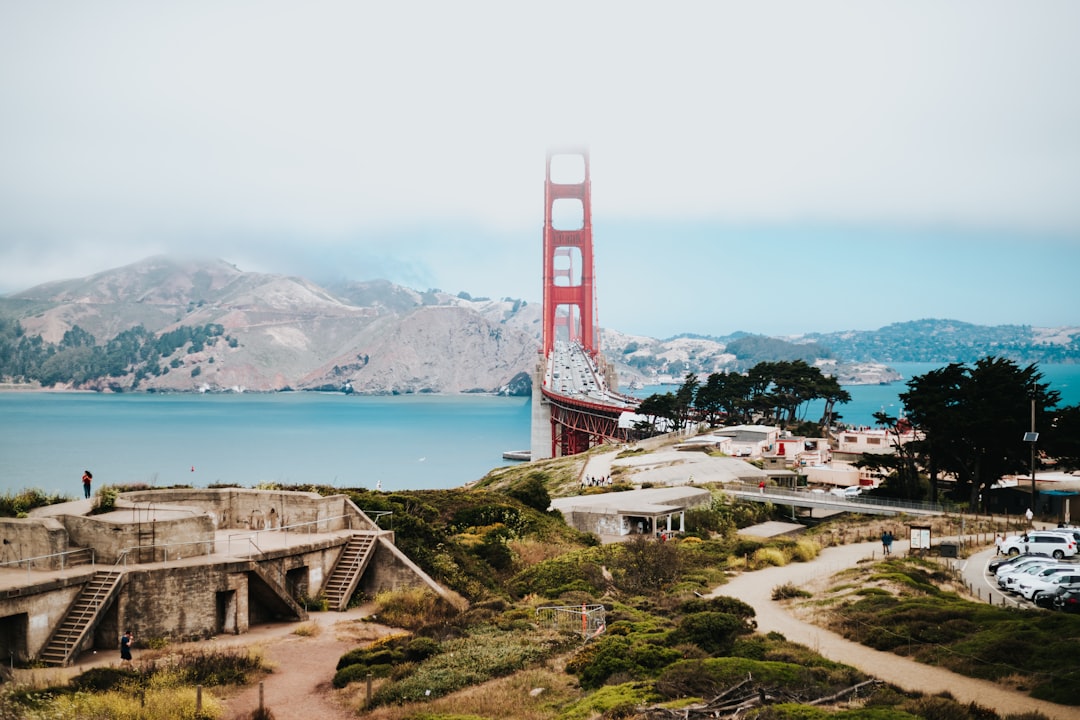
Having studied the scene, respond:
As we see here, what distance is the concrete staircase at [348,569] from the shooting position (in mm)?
20516

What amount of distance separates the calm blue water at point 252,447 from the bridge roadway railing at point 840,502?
2921cm

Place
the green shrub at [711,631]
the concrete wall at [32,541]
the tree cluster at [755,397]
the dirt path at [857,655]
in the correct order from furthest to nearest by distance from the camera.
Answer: the tree cluster at [755,397], the concrete wall at [32,541], the green shrub at [711,631], the dirt path at [857,655]

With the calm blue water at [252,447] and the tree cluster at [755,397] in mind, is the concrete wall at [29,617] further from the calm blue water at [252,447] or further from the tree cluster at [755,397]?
the tree cluster at [755,397]

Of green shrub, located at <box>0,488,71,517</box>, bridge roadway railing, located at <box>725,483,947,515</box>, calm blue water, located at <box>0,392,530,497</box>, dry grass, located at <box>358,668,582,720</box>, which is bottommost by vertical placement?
calm blue water, located at <box>0,392,530,497</box>

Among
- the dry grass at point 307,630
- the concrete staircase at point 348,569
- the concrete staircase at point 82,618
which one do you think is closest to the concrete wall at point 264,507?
the concrete staircase at point 348,569

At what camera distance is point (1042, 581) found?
1962 centimetres

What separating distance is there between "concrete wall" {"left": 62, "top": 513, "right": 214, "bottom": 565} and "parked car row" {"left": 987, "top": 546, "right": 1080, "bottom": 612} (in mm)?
15812

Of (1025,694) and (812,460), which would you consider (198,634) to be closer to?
(1025,694)

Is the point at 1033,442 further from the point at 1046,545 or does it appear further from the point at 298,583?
the point at 298,583

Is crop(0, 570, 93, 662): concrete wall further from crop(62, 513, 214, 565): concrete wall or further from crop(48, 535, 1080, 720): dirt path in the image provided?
crop(62, 513, 214, 565): concrete wall

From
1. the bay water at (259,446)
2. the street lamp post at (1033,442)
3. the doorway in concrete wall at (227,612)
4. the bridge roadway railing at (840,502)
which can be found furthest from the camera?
the bay water at (259,446)

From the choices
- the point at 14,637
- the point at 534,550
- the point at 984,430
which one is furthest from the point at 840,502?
the point at 14,637

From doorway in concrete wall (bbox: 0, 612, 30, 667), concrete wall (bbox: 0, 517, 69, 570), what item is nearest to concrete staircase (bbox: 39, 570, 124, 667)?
doorway in concrete wall (bbox: 0, 612, 30, 667)

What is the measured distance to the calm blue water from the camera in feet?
279
